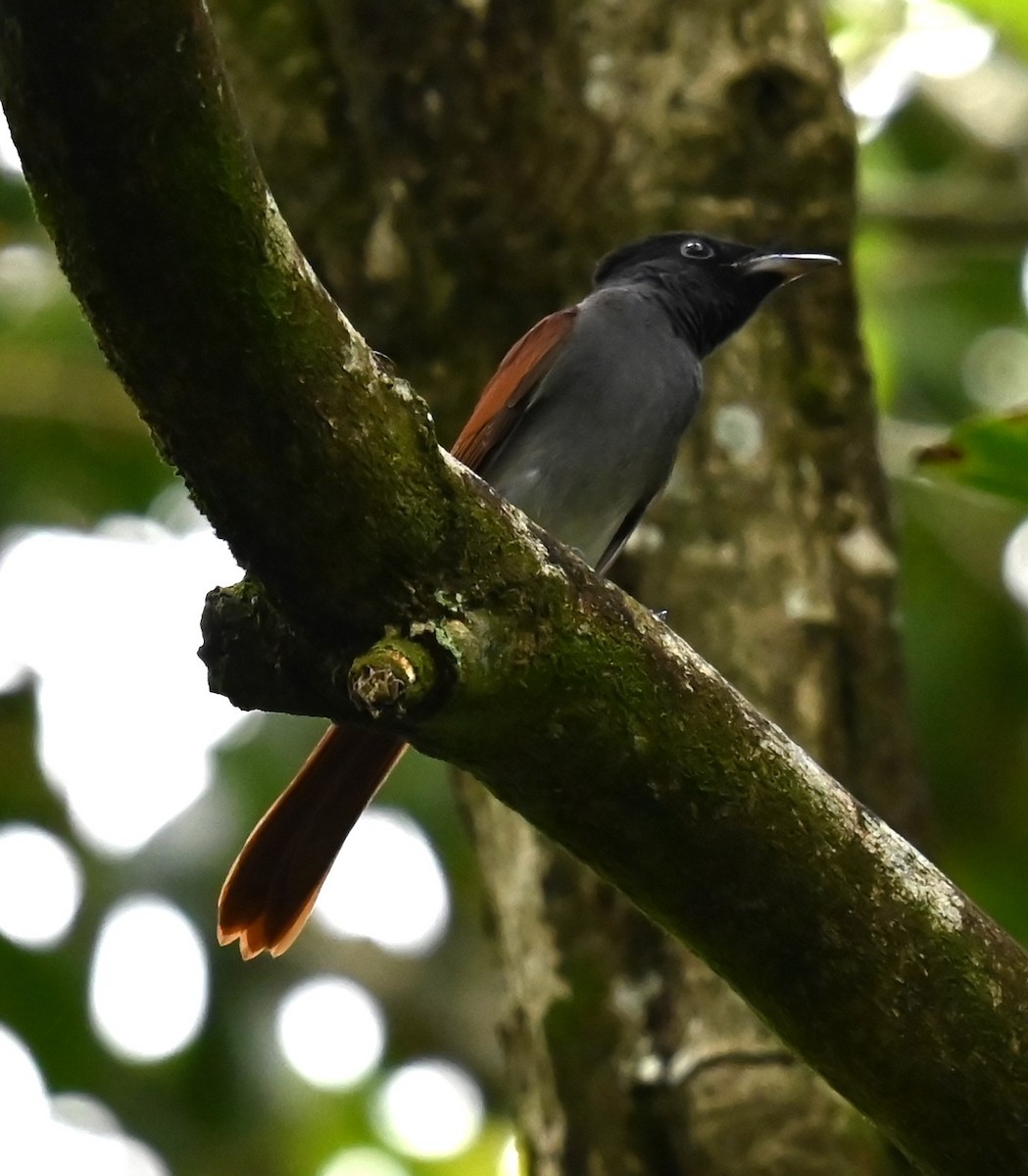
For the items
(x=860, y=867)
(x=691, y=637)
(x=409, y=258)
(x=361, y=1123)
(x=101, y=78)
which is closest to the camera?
(x=101, y=78)

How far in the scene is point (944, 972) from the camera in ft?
6.62

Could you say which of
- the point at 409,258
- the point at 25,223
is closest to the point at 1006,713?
the point at 409,258

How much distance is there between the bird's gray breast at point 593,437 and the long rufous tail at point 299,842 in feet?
2.30

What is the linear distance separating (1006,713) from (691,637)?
93.6 inches

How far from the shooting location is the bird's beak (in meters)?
3.76

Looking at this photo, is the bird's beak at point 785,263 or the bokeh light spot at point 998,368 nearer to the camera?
the bird's beak at point 785,263

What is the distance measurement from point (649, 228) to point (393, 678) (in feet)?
7.55

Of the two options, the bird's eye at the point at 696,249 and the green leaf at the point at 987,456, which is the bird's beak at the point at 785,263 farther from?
the green leaf at the point at 987,456

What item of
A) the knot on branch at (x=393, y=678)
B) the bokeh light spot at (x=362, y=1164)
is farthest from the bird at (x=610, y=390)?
the bokeh light spot at (x=362, y=1164)

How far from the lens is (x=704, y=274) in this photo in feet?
13.2

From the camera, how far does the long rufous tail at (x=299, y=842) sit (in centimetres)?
295

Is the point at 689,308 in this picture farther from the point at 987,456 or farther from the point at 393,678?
the point at 393,678

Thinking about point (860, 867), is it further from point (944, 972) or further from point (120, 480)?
point (120, 480)

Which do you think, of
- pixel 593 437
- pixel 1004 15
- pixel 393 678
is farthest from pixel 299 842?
pixel 1004 15
